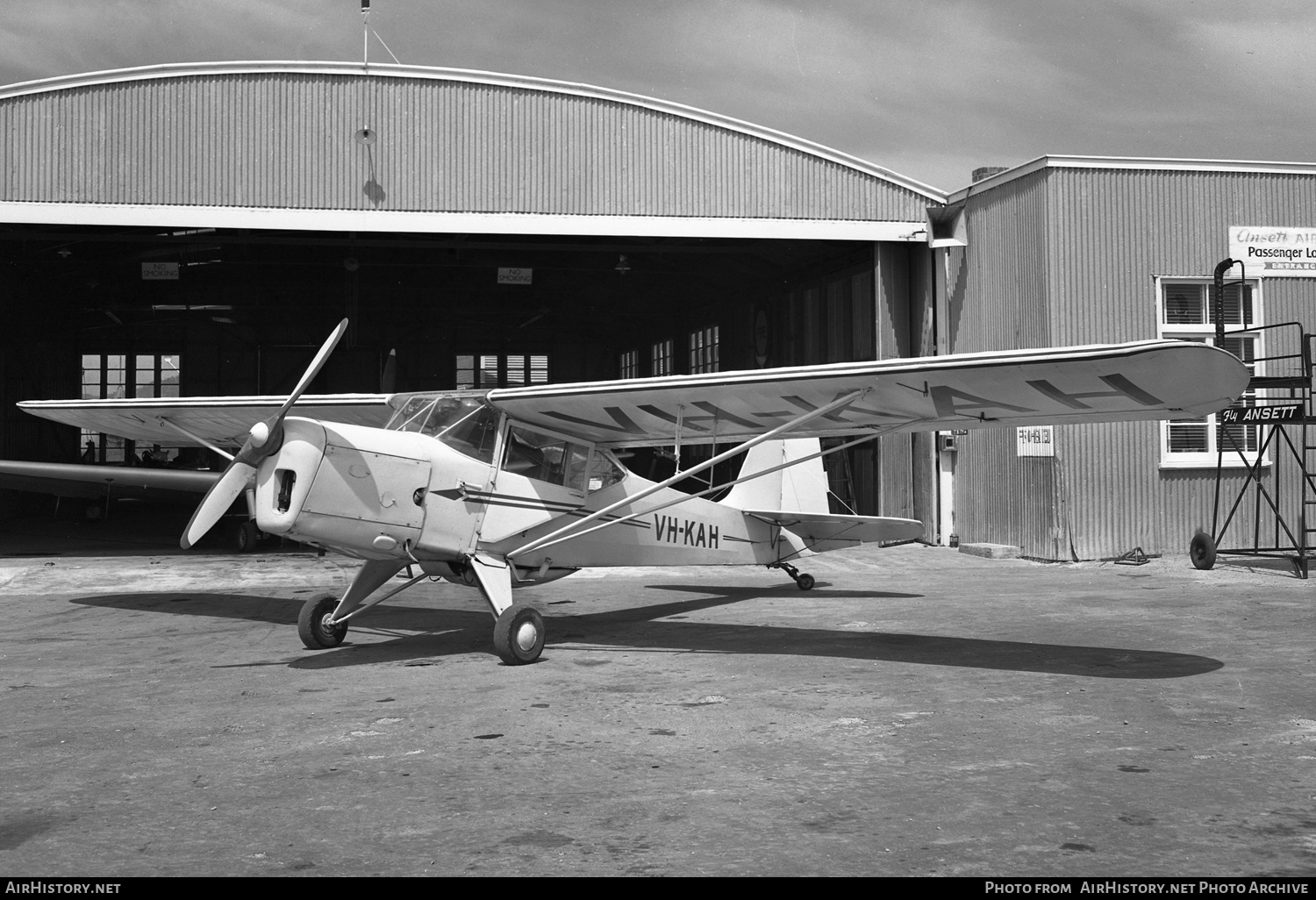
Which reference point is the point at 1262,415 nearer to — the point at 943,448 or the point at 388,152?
the point at 943,448

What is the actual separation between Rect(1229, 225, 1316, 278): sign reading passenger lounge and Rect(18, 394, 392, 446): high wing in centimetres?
1374

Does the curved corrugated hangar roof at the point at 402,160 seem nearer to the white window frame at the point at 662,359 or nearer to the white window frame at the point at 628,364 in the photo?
the white window frame at the point at 662,359

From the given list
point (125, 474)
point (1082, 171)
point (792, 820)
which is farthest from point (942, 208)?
point (792, 820)

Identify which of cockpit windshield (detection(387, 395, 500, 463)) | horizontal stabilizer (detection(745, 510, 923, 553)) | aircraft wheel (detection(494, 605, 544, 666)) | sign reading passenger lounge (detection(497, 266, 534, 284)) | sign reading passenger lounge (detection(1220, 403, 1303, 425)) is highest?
sign reading passenger lounge (detection(497, 266, 534, 284))

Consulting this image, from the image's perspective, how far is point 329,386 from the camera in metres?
41.6

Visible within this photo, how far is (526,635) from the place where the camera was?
887cm

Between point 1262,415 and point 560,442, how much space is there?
10.1 m

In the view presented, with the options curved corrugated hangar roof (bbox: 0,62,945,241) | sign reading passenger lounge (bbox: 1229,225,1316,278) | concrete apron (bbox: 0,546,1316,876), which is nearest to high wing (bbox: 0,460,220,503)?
concrete apron (bbox: 0,546,1316,876)

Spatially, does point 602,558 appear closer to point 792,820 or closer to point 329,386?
point 792,820

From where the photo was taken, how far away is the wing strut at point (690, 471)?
8.68 m

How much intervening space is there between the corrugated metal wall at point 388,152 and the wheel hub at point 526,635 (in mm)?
11523

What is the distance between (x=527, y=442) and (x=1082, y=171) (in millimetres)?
11598

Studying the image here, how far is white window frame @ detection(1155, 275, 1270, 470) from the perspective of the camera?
17.1 metres

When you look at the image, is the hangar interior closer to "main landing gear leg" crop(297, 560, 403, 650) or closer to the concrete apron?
the concrete apron
